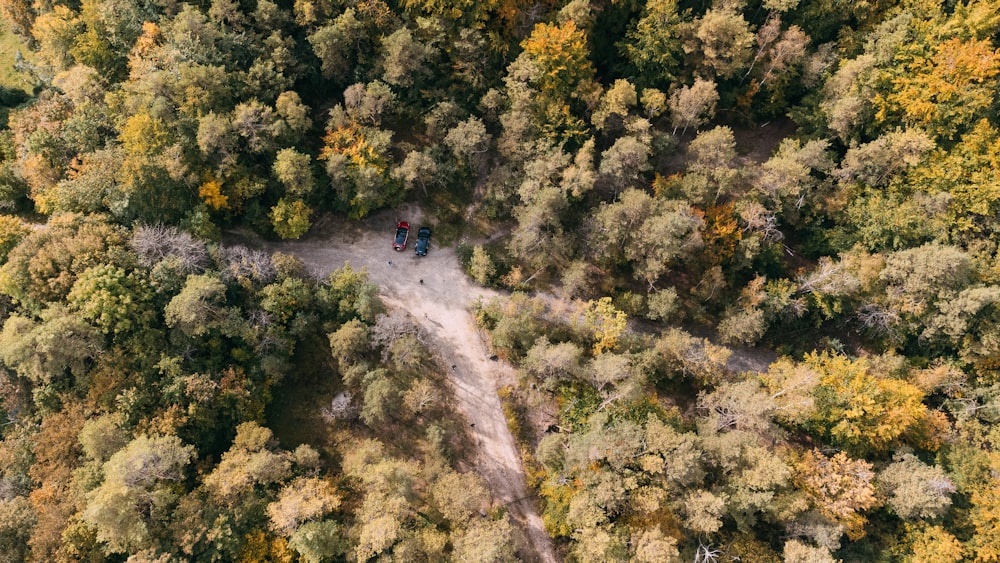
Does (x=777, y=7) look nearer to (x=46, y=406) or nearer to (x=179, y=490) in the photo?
(x=179, y=490)

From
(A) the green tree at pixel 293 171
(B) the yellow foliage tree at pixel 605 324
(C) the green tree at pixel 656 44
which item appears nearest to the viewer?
(B) the yellow foliage tree at pixel 605 324

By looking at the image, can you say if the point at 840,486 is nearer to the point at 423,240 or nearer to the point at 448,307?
Answer: the point at 448,307

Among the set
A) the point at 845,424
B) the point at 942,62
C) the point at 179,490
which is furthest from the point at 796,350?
the point at 179,490

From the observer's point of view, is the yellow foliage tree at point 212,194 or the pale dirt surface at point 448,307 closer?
the pale dirt surface at point 448,307

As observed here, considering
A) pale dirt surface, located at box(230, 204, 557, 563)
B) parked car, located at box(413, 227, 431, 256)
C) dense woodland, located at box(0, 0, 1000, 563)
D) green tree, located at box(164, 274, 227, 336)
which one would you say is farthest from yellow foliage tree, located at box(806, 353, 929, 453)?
green tree, located at box(164, 274, 227, 336)

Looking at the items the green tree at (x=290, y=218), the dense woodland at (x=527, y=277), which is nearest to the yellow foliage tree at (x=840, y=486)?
the dense woodland at (x=527, y=277)

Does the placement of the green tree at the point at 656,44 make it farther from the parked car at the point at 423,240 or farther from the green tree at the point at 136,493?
the green tree at the point at 136,493
